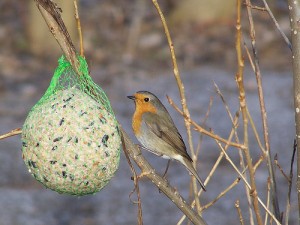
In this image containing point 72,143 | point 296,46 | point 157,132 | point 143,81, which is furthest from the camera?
point 143,81

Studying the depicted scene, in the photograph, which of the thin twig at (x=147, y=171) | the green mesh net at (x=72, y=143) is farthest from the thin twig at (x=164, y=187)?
the green mesh net at (x=72, y=143)

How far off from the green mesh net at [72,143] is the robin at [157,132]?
4.45 ft

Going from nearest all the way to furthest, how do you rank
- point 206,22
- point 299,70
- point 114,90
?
1. point 299,70
2. point 114,90
3. point 206,22

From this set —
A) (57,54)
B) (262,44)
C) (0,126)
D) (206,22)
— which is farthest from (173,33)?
(0,126)

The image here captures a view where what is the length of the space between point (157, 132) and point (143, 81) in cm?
860

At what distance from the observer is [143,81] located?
1332cm

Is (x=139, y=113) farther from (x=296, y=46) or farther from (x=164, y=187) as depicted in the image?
(x=296, y=46)

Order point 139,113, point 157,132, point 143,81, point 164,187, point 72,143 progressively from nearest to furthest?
point 164,187, point 72,143, point 157,132, point 139,113, point 143,81

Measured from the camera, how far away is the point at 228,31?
1573cm

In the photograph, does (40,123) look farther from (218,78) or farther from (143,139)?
(218,78)

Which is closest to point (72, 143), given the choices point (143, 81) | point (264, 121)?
point (264, 121)

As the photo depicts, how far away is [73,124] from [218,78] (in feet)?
33.6

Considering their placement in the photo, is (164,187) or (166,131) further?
(166,131)

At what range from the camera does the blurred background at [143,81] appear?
8.54m
